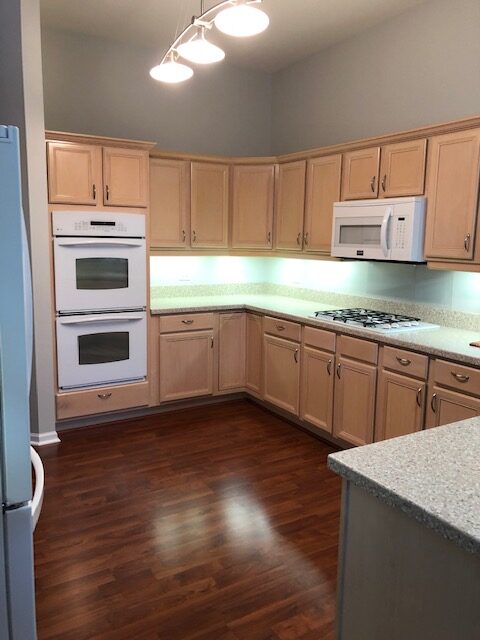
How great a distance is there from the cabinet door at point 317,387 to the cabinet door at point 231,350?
86cm

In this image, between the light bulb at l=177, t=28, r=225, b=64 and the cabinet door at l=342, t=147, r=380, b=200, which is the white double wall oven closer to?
the light bulb at l=177, t=28, r=225, b=64

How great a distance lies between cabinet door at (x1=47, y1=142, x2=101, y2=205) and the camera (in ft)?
11.8

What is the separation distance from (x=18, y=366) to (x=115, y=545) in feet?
4.89

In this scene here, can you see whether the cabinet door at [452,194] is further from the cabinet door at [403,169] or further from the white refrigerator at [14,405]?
the white refrigerator at [14,405]

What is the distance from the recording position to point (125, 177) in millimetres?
3912

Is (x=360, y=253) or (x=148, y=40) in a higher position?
(x=148, y=40)

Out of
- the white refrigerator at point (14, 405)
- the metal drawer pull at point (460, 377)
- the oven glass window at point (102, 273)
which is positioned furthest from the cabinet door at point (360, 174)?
the white refrigerator at point (14, 405)

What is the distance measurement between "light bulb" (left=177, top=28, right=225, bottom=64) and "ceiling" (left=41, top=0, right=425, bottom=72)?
44.6 inches

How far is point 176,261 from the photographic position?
15.6 ft

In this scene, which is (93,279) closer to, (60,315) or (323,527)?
(60,315)

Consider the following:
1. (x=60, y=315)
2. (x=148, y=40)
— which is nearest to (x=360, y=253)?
(x=60, y=315)

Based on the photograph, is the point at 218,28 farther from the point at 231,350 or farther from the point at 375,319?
the point at 231,350

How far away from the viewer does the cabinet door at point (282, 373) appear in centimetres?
400

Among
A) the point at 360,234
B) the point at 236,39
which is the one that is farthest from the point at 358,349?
the point at 236,39
